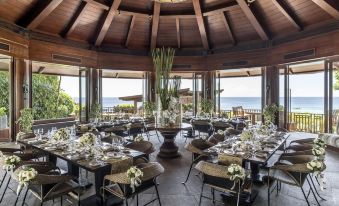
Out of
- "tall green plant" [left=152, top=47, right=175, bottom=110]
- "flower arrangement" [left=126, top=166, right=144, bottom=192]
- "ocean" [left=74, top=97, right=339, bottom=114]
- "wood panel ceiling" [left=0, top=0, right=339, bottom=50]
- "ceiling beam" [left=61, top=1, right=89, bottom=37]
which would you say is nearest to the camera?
"flower arrangement" [left=126, top=166, right=144, bottom=192]

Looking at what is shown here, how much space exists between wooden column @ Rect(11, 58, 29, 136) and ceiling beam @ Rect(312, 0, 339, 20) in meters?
8.67

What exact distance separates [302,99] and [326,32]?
102ft

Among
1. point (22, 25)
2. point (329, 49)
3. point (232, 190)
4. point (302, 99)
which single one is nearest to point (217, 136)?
point (232, 190)

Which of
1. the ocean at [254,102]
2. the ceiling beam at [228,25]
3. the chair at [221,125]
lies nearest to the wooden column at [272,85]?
the ceiling beam at [228,25]

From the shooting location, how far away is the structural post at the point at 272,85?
8266mm

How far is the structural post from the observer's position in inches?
Result: 325

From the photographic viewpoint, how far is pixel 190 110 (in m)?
10.9

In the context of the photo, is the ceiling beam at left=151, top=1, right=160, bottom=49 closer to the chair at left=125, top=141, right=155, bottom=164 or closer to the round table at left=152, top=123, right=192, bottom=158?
the round table at left=152, top=123, right=192, bottom=158

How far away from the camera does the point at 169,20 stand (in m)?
8.95

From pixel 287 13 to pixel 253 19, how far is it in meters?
1.10

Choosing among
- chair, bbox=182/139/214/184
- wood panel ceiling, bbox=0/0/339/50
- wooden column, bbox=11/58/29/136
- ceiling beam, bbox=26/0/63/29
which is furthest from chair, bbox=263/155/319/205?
wooden column, bbox=11/58/29/136

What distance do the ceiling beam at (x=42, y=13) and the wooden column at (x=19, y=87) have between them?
45.4 inches

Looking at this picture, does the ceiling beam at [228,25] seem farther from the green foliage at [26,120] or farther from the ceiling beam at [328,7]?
the green foliage at [26,120]

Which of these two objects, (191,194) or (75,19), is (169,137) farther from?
(75,19)
